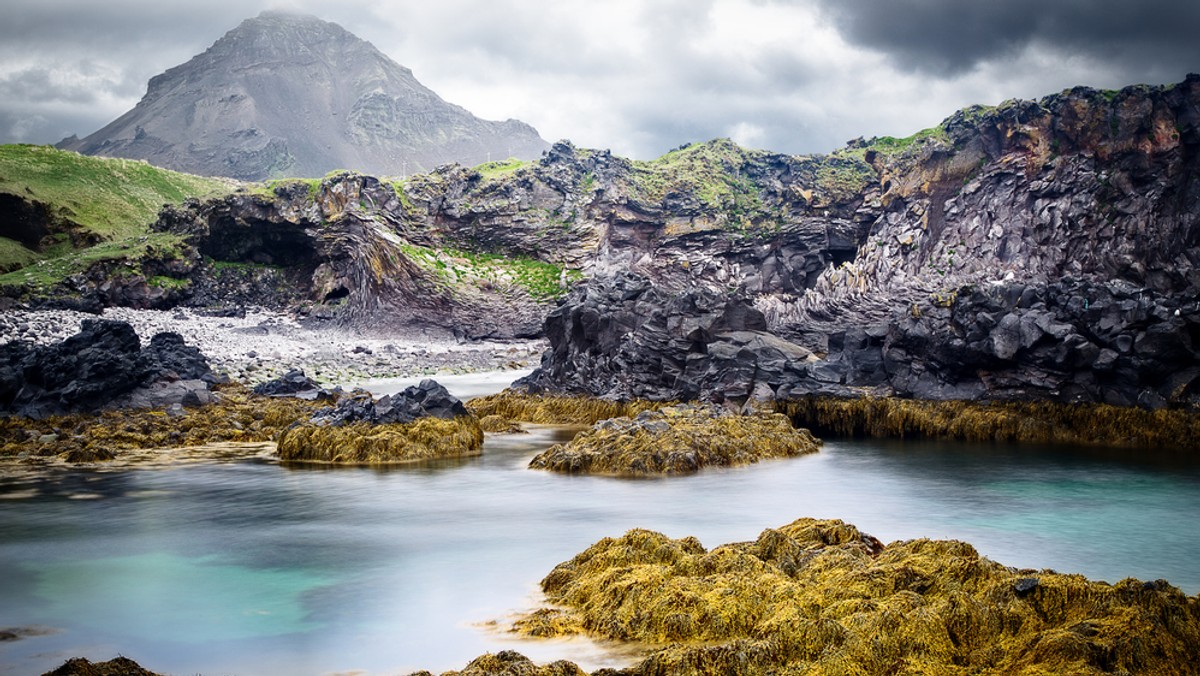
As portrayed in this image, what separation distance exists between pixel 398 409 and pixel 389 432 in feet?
4.30

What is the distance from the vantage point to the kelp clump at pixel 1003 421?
1953cm

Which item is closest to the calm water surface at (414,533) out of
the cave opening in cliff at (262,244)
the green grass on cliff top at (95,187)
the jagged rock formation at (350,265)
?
the jagged rock formation at (350,265)

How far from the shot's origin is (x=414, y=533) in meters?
13.1

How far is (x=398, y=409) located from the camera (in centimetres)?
2117

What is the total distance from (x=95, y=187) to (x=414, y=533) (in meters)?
84.6

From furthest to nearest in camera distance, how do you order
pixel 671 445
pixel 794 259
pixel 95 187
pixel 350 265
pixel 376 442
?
pixel 95 187 → pixel 794 259 → pixel 350 265 → pixel 376 442 → pixel 671 445

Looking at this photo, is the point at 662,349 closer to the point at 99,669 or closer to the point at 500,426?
the point at 500,426

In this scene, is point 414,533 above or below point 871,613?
below

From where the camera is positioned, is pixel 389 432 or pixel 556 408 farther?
pixel 556 408

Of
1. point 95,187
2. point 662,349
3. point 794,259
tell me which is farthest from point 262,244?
point 662,349

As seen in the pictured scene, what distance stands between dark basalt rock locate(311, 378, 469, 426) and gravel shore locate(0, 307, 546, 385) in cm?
1357

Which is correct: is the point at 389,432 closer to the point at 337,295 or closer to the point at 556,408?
the point at 556,408

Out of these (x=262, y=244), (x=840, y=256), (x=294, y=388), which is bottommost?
(x=294, y=388)

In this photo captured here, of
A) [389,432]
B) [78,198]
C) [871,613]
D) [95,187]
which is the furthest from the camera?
[95,187]
